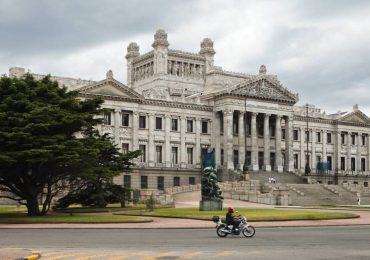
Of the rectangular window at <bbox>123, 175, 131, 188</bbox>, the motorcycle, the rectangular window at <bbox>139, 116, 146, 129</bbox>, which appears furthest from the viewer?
the rectangular window at <bbox>139, 116, 146, 129</bbox>

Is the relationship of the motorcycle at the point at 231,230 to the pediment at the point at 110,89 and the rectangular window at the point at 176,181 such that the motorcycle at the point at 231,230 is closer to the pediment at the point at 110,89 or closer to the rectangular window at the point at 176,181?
the pediment at the point at 110,89

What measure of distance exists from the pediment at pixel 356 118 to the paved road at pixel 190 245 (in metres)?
91.5

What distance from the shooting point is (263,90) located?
354 feet

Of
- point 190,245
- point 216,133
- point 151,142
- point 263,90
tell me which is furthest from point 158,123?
point 190,245

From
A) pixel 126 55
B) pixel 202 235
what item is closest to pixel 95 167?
pixel 202 235

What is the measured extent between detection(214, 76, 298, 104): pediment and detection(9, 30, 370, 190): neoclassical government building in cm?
17

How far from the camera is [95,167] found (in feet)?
173

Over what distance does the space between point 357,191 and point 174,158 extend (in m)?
29.3

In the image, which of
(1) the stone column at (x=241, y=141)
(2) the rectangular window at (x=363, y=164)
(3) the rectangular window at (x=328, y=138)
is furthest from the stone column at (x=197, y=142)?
(2) the rectangular window at (x=363, y=164)

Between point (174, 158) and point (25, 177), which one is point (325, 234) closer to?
point (25, 177)

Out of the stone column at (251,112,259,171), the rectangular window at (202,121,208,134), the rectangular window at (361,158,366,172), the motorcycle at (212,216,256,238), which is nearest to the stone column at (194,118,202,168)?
the rectangular window at (202,121,208,134)

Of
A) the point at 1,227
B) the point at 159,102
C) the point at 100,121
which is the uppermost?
the point at 159,102

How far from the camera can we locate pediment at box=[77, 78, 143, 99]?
93.8 metres

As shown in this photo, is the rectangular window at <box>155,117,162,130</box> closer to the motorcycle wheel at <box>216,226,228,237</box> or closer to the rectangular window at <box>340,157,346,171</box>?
the rectangular window at <box>340,157,346,171</box>
